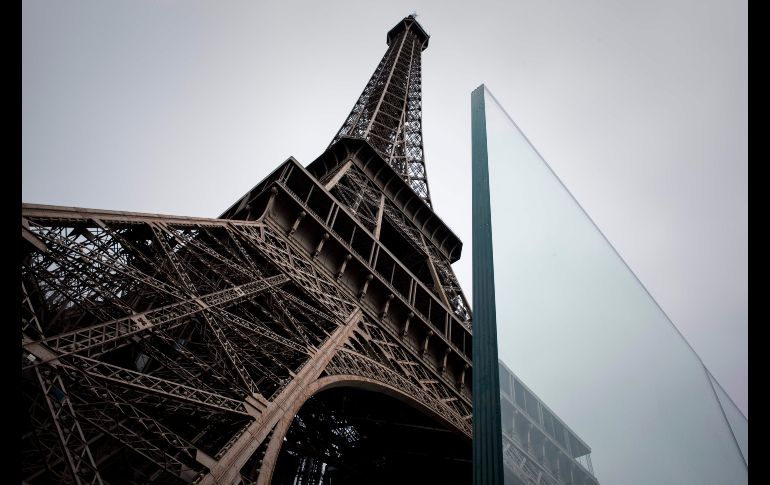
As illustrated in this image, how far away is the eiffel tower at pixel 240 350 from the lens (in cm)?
693

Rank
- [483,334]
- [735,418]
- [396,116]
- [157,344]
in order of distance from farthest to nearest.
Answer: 1. [396,116]
2. [157,344]
3. [735,418]
4. [483,334]

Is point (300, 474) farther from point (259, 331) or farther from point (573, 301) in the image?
point (573, 301)

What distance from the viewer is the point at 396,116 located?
3994 centimetres

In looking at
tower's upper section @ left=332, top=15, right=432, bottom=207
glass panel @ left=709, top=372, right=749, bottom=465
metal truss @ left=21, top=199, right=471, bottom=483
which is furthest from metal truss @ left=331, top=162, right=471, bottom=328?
glass panel @ left=709, top=372, right=749, bottom=465

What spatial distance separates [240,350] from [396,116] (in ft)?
107

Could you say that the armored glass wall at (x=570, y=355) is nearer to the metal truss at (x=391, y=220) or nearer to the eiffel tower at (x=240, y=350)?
the eiffel tower at (x=240, y=350)

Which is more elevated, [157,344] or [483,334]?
[157,344]

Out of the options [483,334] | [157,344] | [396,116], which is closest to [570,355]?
[483,334]

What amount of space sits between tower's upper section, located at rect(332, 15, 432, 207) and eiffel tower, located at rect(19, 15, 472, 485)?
33.6 ft

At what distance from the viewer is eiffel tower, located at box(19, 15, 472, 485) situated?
6.93 m

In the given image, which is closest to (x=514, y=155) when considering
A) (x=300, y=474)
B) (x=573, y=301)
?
(x=573, y=301)

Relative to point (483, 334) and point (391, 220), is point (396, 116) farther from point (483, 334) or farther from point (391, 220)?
point (483, 334)

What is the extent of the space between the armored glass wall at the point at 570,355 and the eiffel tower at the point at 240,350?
418cm

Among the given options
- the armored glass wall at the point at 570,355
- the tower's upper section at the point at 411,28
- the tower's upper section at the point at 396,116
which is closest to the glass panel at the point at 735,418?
the armored glass wall at the point at 570,355
